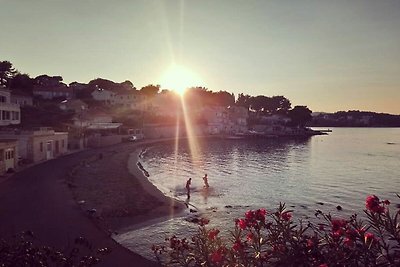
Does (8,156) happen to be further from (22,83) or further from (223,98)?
(223,98)

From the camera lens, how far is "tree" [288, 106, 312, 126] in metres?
184

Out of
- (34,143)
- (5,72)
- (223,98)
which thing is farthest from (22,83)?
(223,98)

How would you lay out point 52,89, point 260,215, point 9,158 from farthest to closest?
point 52,89 < point 9,158 < point 260,215

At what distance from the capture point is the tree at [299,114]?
184m

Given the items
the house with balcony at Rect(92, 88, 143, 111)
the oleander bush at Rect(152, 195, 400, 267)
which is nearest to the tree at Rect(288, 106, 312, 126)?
the house with balcony at Rect(92, 88, 143, 111)

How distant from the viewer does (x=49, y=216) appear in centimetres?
2269

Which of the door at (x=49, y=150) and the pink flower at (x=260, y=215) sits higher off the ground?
the pink flower at (x=260, y=215)

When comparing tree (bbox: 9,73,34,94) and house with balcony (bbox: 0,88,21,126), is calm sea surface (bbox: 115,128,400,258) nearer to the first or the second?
house with balcony (bbox: 0,88,21,126)

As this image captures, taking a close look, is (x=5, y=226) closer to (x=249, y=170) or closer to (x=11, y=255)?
(x=11, y=255)

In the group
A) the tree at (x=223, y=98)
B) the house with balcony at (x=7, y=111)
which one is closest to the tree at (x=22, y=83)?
the house with balcony at (x=7, y=111)

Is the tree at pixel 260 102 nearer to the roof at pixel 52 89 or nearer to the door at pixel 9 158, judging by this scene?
the roof at pixel 52 89

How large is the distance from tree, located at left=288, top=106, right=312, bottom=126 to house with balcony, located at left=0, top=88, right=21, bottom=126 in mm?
146262

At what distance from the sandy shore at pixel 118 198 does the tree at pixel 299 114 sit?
149011mm

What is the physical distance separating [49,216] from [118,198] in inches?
326
